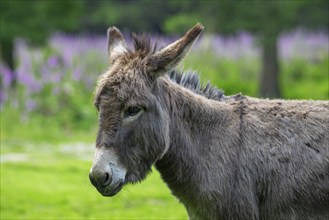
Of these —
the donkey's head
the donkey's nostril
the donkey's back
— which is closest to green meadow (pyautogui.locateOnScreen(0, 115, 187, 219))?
the donkey's back

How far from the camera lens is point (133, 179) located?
5.11 m

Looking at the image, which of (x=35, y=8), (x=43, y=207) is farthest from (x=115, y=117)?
(x=35, y=8)

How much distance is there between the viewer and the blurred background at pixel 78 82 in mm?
9625

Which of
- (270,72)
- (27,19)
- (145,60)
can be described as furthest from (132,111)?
(270,72)

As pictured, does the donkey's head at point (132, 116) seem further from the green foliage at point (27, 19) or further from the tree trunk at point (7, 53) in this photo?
the tree trunk at point (7, 53)

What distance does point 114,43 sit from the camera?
226 inches

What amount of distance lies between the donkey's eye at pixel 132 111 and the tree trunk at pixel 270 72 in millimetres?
13286

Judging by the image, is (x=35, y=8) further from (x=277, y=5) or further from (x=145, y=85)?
(x=145, y=85)

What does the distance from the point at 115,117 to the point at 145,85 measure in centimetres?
34

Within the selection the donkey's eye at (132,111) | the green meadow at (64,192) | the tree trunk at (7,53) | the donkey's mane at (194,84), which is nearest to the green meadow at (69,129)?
the green meadow at (64,192)

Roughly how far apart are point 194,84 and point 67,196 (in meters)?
4.57

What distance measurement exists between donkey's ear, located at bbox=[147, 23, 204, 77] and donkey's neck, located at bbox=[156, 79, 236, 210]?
0.20 metres

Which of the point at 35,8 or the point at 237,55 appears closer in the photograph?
the point at 35,8

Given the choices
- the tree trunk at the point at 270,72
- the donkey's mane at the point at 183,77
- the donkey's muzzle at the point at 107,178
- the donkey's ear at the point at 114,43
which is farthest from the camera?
the tree trunk at the point at 270,72
